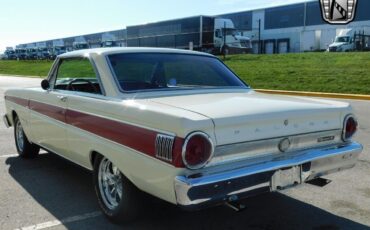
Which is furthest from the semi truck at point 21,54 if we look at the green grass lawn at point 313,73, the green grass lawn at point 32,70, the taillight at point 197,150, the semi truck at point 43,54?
the taillight at point 197,150

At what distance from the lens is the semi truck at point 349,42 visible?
37.4 meters

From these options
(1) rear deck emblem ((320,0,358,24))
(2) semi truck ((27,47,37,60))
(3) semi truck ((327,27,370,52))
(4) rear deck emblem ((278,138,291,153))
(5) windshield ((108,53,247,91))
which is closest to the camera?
(4) rear deck emblem ((278,138,291,153))

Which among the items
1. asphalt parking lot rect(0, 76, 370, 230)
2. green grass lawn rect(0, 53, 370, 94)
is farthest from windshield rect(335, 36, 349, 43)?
asphalt parking lot rect(0, 76, 370, 230)

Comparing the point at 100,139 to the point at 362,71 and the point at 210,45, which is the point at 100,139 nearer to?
the point at 362,71

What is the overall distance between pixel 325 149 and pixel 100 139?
79.8 inches

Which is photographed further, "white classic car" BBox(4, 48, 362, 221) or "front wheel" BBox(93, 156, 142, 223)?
"front wheel" BBox(93, 156, 142, 223)

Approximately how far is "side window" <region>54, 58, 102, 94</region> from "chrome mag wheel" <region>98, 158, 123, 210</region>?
745 mm

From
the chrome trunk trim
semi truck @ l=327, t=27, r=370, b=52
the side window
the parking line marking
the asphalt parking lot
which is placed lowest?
the parking line marking

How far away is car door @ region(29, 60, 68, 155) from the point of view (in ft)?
16.3

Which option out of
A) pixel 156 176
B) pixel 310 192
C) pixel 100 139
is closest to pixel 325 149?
pixel 310 192

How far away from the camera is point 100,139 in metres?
4.08

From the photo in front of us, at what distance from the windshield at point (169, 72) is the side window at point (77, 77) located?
1.06 ft

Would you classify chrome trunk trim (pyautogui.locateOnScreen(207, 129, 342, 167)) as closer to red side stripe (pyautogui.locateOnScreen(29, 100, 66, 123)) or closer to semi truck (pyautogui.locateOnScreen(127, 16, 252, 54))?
red side stripe (pyautogui.locateOnScreen(29, 100, 66, 123))

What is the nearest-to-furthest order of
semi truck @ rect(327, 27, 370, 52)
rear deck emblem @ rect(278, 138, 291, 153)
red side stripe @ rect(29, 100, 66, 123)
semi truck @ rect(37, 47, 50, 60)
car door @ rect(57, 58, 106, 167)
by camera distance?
1. rear deck emblem @ rect(278, 138, 291, 153)
2. car door @ rect(57, 58, 106, 167)
3. red side stripe @ rect(29, 100, 66, 123)
4. semi truck @ rect(327, 27, 370, 52)
5. semi truck @ rect(37, 47, 50, 60)
